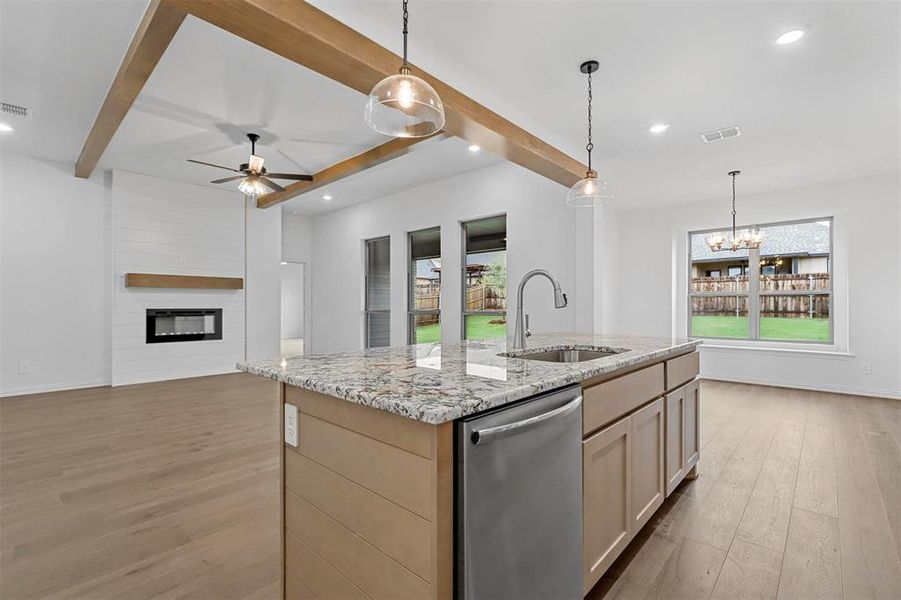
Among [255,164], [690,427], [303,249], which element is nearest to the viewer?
[690,427]

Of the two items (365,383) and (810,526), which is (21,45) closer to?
(365,383)

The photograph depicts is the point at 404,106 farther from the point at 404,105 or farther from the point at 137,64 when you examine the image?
the point at 137,64

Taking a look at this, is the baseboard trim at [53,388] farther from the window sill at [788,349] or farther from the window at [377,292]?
the window sill at [788,349]

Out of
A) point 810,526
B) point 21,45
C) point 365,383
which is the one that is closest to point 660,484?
point 810,526

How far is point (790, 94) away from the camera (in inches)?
126

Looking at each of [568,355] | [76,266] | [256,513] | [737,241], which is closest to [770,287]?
[737,241]

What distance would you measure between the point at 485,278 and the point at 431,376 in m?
4.84

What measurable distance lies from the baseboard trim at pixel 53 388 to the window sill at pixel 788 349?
7.73 m

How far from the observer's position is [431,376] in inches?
51.9

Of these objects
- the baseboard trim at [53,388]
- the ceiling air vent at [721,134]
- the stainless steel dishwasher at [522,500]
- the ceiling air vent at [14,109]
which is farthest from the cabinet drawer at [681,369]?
the baseboard trim at [53,388]

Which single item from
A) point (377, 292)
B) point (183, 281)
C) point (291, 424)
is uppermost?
point (183, 281)

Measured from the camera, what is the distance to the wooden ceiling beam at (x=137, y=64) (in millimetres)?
2365

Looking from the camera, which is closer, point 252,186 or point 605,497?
point 605,497

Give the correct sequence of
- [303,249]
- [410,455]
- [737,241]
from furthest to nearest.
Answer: [303,249], [737,241], [410,455]
